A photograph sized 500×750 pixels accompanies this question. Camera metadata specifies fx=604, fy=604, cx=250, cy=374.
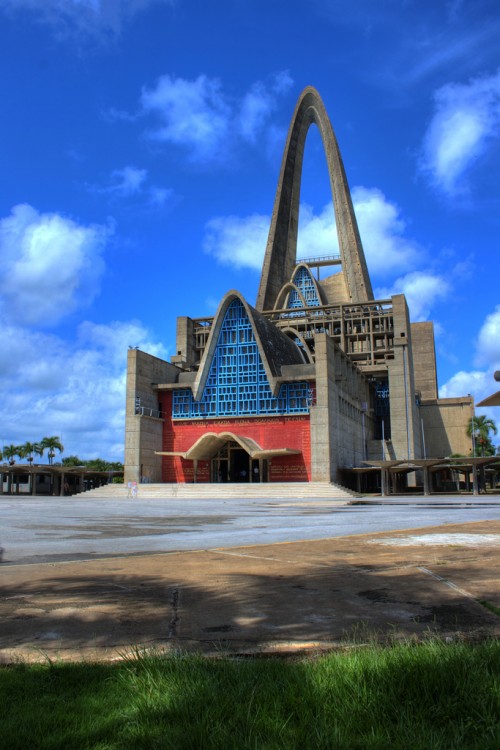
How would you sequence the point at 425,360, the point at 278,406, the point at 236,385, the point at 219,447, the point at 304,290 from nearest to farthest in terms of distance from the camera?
1. the point at 278,406
2. the point at 236,385
3. the point at 219,447
4. the point at 425,360
5. the point at 304,290

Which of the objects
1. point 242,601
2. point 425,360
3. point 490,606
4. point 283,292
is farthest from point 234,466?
point 490,606

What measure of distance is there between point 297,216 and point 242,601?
114 m

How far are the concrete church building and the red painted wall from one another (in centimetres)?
10

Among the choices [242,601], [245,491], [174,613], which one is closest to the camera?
[174,613]

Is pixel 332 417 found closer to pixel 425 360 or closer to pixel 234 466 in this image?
pixel 234 466

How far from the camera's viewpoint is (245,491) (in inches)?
1877

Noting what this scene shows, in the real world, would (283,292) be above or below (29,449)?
above

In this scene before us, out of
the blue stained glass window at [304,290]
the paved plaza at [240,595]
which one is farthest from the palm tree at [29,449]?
the paved plaza at [240,595]

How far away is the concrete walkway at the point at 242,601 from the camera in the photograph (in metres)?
3.61

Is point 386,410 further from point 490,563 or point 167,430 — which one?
point 490,563

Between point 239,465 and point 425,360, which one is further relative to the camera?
point 425,360

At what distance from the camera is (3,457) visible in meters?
93.9

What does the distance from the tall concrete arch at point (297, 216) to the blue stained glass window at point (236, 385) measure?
123 ft

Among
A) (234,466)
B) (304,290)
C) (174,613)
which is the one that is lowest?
(174,613)
